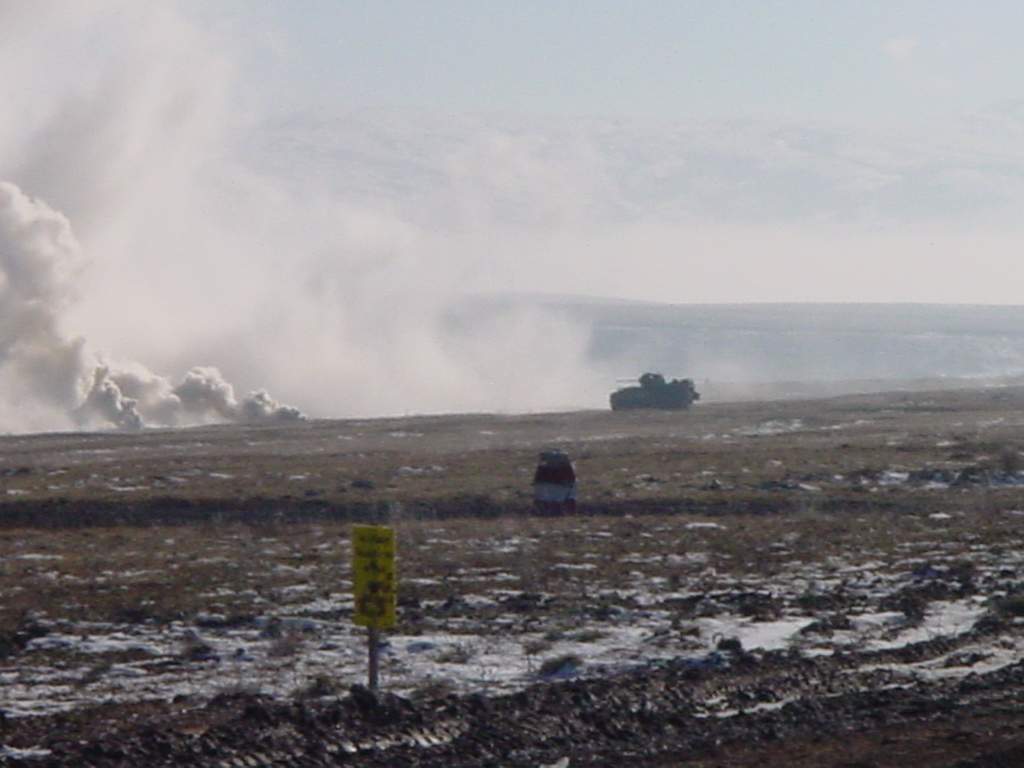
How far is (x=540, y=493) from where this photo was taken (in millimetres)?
36469

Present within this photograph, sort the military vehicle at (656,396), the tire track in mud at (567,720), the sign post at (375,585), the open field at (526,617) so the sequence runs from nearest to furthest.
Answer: the tire track in mud at (567,720), the open field at (526,617), the sign post at (375,585), the military vehicle at (656,396)

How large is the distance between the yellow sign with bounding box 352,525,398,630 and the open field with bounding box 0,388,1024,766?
2.77 feet

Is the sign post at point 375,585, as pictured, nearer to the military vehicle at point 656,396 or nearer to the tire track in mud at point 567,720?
the tire track in mud at point 567,720

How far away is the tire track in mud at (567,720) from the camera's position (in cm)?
1503

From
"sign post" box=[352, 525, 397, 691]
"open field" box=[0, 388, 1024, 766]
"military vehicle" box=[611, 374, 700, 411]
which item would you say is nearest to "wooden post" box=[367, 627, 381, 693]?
"sign post" box=[352, 525, 397, 691]

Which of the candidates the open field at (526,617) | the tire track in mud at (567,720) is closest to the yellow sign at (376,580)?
the open field at (526,617)

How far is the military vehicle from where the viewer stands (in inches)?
3457

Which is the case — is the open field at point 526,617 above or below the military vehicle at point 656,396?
below

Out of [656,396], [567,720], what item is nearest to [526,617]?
[567,720]

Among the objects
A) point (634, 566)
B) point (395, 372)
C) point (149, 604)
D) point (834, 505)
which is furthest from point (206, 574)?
point (395, 372)

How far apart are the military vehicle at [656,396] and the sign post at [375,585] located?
69.6m

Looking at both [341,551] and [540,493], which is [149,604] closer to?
[341,551]

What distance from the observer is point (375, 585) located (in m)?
→ 17.8

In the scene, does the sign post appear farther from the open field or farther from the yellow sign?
the open field
